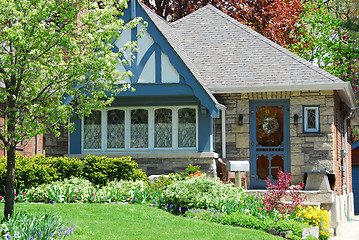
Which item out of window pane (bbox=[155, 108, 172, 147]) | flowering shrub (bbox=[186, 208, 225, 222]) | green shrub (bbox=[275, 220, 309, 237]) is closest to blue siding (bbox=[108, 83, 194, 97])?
window pane (bbox=[155, 108, 172, 147])

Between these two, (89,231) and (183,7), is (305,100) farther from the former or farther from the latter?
(183,7)

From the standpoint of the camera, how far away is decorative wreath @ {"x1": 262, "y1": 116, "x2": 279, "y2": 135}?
54.0 ft

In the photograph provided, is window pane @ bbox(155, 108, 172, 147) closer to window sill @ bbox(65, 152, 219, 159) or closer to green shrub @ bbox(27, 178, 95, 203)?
window sill @ bbox(65, 152, 219, 159)

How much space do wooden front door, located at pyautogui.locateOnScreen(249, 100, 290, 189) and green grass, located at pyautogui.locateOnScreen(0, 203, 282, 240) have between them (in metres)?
5.33

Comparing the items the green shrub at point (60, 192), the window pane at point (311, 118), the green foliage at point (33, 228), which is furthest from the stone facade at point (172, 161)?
the green foliage at point (33, 228)

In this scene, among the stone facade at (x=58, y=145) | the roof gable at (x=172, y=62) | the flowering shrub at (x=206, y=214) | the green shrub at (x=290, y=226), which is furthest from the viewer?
the stone facade at (x=58, y=145)

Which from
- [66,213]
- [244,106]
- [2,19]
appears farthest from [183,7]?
[2,19]

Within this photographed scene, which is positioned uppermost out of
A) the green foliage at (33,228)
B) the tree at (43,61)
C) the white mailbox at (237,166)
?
the tree at (43,61)

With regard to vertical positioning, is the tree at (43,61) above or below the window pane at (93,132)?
above

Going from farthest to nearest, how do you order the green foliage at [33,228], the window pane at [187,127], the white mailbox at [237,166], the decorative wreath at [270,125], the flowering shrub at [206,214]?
the decorative wreath at [270,125]
the window pane at [187,127]
the white mailbox at [237,166]
the flowering shrub at [206,214]
the green foliage at [33,228]

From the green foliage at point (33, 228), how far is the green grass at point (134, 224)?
0.83 feet

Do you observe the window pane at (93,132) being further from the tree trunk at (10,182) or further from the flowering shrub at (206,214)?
the tree trunk at (10,182)

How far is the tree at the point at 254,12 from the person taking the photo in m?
25.0

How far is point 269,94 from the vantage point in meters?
15.5
